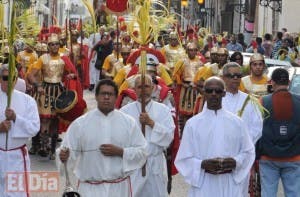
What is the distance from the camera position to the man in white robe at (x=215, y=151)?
8453mm

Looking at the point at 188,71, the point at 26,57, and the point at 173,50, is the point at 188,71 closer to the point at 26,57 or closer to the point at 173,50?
the point at 173,50

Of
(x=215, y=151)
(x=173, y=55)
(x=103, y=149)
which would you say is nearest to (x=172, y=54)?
(x=173, y=55)

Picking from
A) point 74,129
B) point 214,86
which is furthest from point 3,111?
point 214,86

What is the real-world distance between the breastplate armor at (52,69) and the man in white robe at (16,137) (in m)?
5.21

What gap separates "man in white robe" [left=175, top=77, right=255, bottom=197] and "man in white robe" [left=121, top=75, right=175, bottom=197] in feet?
3.63

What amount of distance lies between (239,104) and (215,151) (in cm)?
185

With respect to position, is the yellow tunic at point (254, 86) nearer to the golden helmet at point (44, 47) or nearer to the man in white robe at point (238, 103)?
the man in white robe at point (238, 103)

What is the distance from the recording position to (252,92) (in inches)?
466

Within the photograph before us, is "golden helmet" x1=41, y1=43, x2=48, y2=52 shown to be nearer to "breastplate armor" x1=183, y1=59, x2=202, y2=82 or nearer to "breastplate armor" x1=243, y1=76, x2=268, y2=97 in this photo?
"breastplate armor" x1=183, y1=59, x2=202, y2=82

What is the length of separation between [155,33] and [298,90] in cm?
307

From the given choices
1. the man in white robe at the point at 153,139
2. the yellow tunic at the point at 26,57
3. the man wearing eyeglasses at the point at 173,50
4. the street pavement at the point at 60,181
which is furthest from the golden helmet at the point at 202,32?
the man in white robe at the point at 153,139

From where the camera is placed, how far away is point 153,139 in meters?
9.74

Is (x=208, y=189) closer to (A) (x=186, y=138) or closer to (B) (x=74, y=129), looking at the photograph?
(A) (x=186, y=138)

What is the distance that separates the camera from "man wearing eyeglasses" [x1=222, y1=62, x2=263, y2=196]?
9930 millimetres
